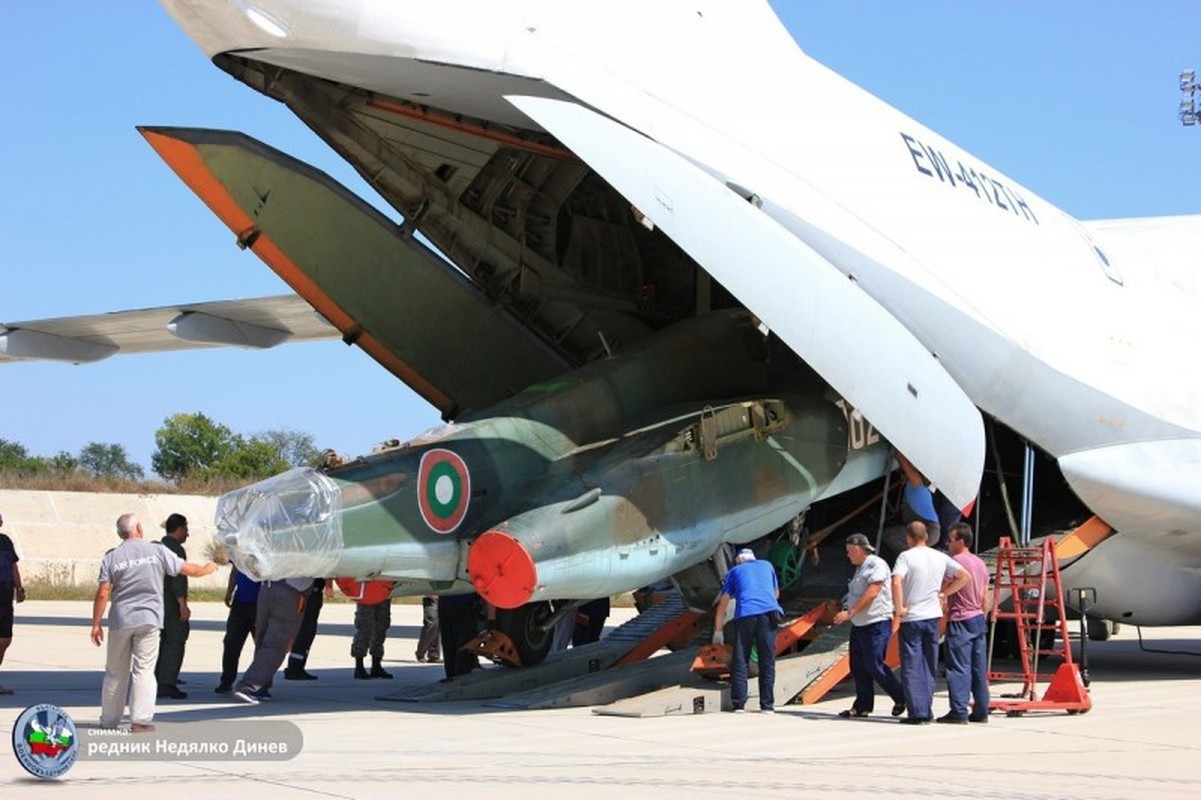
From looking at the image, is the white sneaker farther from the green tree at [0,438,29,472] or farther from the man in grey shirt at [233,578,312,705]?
the green tree at [0,438,29,472]

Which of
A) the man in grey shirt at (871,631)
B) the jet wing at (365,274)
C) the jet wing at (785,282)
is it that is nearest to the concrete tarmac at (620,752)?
the man in grey shirt at (871,631)

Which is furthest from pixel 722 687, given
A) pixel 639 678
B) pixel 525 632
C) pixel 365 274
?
pixel 365 274

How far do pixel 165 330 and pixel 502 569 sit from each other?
12.5 metres

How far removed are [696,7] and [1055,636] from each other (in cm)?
931

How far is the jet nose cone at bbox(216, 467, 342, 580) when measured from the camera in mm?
10250

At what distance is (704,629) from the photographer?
1423 cm

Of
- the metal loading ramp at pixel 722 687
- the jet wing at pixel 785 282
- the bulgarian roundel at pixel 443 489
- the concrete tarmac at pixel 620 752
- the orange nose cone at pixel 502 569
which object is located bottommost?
the concrete tarmac at pixel 620 752

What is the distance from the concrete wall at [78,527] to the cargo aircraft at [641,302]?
20.1 m

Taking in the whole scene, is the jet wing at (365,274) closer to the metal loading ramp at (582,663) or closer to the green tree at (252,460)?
the metal loading ramp at (582,663)

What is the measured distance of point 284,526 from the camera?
10.4 metres

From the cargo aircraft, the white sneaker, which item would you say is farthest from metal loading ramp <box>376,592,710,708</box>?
the white sneaker

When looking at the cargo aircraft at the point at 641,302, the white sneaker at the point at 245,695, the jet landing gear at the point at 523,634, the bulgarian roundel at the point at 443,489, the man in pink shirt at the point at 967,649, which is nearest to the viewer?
the cargo aircraft at the point at 641,302

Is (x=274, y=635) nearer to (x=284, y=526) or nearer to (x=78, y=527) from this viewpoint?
(x=284, y=526)

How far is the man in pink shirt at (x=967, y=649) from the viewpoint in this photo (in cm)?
1166
